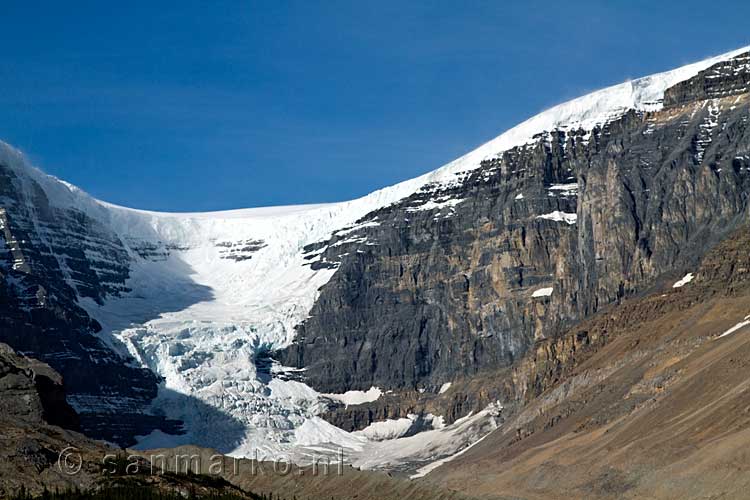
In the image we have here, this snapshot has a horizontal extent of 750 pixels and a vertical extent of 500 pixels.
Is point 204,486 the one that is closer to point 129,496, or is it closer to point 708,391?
point 129,496

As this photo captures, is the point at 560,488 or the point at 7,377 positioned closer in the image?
the point at 7,377

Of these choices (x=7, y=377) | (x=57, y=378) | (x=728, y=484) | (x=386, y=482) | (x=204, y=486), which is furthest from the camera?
(x=386, y=482)

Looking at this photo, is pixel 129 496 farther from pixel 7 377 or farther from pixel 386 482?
pixel 386 482

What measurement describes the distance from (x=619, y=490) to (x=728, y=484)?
23992 millimetres

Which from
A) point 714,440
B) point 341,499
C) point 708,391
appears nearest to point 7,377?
point 341,499

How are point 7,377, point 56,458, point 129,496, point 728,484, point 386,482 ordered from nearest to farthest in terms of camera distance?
1. point 129,496
2. point 56,458
3. point 7,377
4. point 728,484
5. point 386,482

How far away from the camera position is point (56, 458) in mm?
99438

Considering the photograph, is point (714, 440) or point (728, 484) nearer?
point (728, 484)

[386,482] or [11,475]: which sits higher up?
[11,475]

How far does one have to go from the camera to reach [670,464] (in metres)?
176

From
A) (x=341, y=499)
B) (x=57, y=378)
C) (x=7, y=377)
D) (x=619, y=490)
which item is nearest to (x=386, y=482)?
(x=341, y=499)

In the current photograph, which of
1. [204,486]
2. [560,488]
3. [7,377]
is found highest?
[7,377]

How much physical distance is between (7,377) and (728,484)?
76.8 meters

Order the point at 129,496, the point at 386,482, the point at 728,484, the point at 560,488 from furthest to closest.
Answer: the point at 560,488 → the point at 386,482 → the point at 728,484 → the point at 129,496
